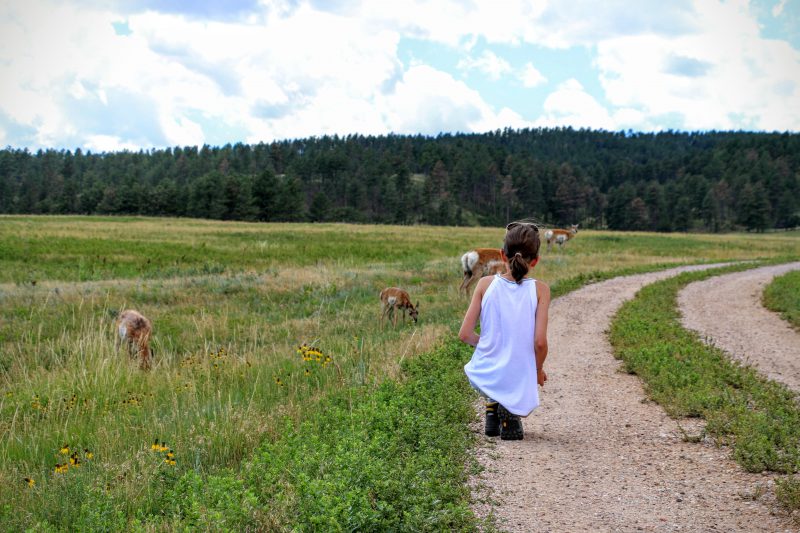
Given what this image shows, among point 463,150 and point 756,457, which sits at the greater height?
point 463,150

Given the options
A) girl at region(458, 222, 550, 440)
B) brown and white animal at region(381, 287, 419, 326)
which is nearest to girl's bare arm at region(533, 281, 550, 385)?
girl at region(458, 222, 550, 440)

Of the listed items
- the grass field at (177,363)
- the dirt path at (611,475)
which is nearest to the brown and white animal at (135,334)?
the grass field at (177,363)

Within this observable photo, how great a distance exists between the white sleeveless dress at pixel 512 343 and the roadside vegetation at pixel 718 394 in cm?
177

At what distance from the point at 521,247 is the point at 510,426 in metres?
1.72

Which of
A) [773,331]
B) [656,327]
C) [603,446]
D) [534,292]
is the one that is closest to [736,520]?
[603,446]

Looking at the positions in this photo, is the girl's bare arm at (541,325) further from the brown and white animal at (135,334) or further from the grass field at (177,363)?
the brown and white animal at (135,334)

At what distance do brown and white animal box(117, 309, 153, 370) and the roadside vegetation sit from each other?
8.20m

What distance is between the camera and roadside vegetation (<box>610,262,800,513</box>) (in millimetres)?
5574

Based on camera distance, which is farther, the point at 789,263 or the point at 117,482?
the point at 789,263

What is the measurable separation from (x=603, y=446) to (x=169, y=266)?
2723cm

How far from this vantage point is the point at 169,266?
30141mm

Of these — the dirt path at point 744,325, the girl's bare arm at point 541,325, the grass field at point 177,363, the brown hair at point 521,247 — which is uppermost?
the brown hair at point 521,247

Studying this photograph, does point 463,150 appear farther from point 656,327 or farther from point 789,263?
point 656,327

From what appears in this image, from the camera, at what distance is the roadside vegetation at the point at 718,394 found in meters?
5.57
